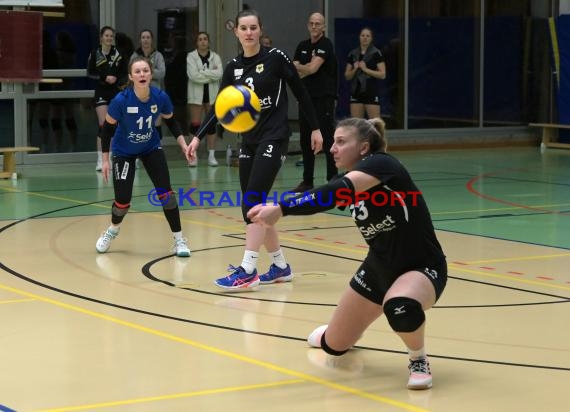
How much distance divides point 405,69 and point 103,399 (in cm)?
1722

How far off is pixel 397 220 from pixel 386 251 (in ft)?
0.61

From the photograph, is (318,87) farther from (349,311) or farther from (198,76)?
(349,311)

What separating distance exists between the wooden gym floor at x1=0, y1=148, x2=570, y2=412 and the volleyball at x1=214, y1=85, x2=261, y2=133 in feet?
4.09

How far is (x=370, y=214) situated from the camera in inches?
231

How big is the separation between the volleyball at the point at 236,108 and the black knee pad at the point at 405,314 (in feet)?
8.51

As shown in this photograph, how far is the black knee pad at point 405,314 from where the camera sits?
18.3 ft

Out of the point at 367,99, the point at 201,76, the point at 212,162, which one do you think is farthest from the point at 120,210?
the point at 201,76

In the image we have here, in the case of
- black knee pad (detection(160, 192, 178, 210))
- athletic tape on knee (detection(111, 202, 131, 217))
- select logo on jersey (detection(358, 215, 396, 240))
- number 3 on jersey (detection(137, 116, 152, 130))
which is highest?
number 3 on jersey (detection(137, 116, 152, 130))

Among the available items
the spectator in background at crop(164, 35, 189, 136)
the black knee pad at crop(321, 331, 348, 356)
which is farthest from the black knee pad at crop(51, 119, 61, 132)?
the black knee pad at crop(321, 331, 348, 356)

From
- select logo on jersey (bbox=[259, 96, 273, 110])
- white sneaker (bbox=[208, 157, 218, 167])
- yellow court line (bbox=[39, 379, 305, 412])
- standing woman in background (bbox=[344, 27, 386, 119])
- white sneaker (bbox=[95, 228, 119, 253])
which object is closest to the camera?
yellow court line (bbox=[39, 379, 305, 412])

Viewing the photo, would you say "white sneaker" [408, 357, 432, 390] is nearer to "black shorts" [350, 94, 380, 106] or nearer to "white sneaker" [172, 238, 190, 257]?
"white sneaker" [172, 238, 190, 257]

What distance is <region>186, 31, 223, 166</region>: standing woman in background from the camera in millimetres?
18125

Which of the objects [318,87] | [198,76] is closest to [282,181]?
[318,87]

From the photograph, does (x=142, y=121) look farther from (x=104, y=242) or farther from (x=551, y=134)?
(x=551, y=134)
